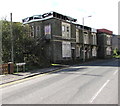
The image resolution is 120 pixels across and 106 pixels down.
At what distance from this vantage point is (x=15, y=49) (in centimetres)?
1659

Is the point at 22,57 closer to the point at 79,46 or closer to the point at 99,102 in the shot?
the point at 99,102

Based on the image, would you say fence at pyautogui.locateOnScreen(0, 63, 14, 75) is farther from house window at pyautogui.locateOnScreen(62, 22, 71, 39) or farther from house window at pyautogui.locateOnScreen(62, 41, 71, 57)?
house window at pyautogui.locateOnScreen(62, 22, 71, 39)

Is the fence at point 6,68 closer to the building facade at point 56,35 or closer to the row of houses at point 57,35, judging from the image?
the building facade at point 56,35

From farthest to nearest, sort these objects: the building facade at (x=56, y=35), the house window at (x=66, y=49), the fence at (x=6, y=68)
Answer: the house window at (x=66, y=49), the building facade at (x=56, y=35), the fence at (x=6, y=68)

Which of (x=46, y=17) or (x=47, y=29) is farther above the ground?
(x=46, y=17)

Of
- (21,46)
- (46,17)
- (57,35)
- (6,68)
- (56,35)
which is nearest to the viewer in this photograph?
(6,68)

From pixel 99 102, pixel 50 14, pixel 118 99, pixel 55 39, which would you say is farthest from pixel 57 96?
pixel 50 14

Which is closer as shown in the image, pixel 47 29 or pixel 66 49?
pixel 47 29

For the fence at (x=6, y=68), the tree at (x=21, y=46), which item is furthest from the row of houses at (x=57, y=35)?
the fence at (x=6, y=68)

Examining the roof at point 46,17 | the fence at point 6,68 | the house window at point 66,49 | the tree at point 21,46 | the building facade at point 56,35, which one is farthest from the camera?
the house window at point 66,49

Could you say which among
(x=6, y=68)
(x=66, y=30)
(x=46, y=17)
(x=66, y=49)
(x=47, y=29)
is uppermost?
(x=46, y=17)

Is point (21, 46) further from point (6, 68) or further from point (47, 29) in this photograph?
point (47, 29)

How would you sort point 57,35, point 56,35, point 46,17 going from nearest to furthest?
point 56,35
point 57,35
point 46,17

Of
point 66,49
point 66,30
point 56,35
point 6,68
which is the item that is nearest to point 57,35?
point 56,35
